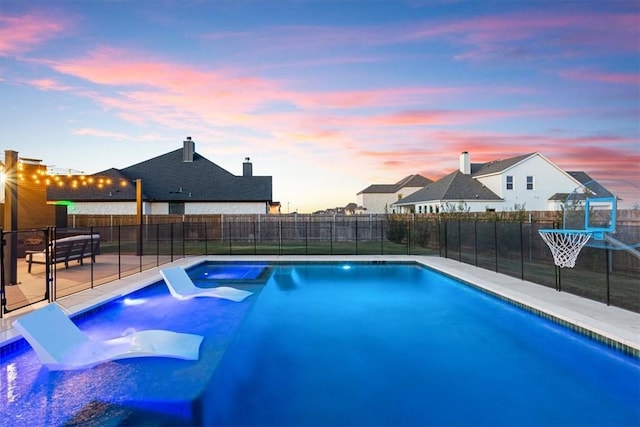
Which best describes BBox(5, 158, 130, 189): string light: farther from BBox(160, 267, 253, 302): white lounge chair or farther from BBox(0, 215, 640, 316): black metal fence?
BBox(160, 267, 253, 302): white lounge chair

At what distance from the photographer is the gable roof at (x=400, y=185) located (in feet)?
161

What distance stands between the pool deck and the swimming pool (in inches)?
8.1

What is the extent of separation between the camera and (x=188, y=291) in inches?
382

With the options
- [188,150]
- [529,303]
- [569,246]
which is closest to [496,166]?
[569,246]

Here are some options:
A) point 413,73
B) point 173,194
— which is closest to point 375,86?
point 413,73

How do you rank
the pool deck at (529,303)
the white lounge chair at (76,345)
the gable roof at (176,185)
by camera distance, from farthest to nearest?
1. the gable roof at (176,185)
2. the pool deck at (529,303)
3. the white lounge chair at (76,345)

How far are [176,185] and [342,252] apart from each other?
A: 1489 centimetres

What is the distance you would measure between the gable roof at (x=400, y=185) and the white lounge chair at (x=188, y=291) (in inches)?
1638

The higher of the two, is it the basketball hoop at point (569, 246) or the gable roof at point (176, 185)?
the gable roof at point (176, 185)

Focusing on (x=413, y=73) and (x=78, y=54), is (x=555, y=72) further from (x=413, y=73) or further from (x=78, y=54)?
(x=78, y=54)

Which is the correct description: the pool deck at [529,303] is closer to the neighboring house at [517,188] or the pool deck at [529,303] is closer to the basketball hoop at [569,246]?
the basketball hoop at [569,246]

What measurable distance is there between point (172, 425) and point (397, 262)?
11.2 m

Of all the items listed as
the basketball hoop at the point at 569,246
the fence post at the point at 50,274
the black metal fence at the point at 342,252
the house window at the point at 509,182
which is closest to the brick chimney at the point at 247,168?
the black metal fence at the point at 342,252

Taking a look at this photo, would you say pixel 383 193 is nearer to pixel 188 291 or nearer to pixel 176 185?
pixel 176 185
